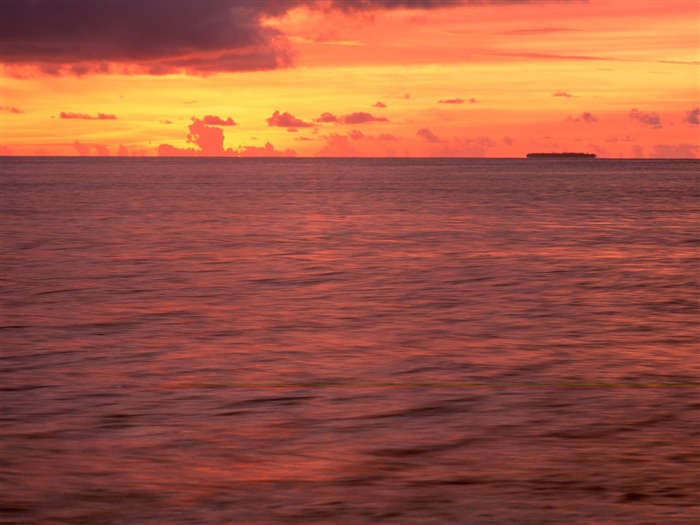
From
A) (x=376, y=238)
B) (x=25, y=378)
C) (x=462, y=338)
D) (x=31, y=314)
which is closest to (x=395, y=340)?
(x=462, y=338)

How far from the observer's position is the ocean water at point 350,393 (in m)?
7.06

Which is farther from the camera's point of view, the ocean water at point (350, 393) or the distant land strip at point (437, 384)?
the distant land strip at point (437, 384)

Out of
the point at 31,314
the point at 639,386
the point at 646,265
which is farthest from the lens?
the point at 646,265

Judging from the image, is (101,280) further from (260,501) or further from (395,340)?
(260,501)

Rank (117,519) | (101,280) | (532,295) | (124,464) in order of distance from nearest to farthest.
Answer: (117,519) → (124,464) → (532,295) → (101,280)

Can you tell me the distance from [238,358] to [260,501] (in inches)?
220

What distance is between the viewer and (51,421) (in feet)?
30.2

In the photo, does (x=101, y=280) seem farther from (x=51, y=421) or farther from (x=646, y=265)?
(x=646, y=265)

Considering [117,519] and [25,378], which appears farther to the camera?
[25,378]

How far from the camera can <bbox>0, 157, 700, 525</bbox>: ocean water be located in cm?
706

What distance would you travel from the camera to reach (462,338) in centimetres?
1382

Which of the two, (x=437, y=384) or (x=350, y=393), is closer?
(x=350, y=393)

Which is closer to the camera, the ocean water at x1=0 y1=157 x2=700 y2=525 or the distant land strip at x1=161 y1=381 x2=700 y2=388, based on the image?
the ocean water at x1=0 y1=157 x2=700 y2=525

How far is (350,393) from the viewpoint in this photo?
10.5m
